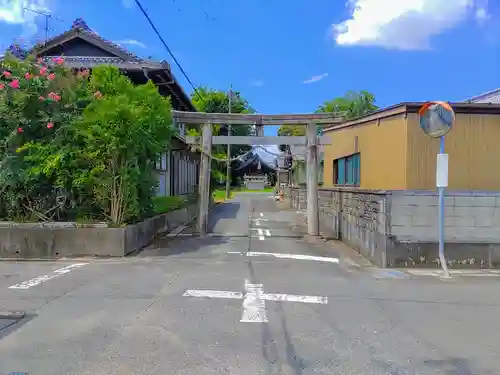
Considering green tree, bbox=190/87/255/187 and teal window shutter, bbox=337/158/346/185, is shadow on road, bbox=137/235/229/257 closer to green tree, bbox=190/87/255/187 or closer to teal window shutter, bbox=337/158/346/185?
teal window shutter, bbox=337/158/346/185

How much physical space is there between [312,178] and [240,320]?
31.2 ft

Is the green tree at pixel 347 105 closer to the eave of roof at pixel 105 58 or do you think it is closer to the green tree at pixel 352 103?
the green tree at pixel 352 103

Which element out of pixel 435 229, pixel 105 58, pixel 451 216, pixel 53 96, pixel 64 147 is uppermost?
pixel 105 58

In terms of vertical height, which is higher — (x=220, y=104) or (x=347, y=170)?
(x=220, y=104)

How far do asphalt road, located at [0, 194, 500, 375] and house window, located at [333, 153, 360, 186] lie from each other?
5902 mm

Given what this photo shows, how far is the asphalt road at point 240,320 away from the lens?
4.06 meters

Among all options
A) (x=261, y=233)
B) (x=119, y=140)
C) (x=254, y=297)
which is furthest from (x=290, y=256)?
(x=119, y=140)

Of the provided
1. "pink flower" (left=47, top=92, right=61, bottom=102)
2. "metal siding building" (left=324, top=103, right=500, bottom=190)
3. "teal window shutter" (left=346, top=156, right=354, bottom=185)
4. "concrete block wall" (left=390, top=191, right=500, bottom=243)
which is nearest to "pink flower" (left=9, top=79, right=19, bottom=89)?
"pink flower" (left=47, top=92, right=61, bottom=102)

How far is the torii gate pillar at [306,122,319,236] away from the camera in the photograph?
1406 centimetres

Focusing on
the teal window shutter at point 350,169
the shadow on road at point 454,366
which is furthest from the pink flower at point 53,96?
the teal window shutter at point 350,169

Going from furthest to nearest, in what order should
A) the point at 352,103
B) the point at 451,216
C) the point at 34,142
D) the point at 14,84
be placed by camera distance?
the point at 352,103 < the point at 34,142 < the point at 14,84 < the point at 451,216

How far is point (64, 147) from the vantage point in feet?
32.3

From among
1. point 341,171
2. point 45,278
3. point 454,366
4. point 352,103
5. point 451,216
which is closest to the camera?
point 454,366

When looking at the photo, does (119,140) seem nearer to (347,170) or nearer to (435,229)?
(435,229)
